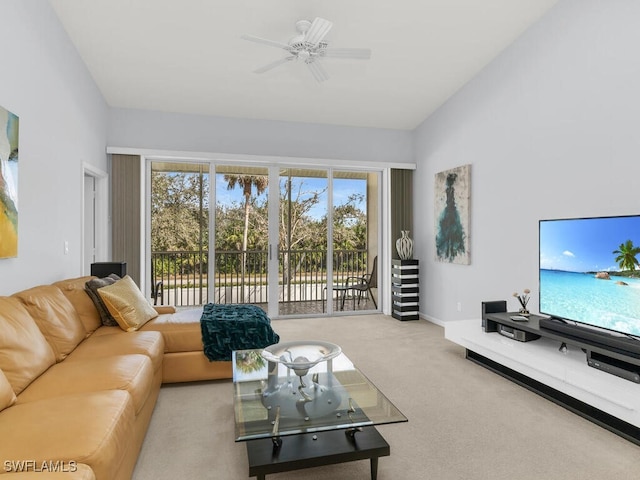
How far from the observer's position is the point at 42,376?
6.42 ft

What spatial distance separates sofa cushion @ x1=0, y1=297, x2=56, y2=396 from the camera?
70.2 inches

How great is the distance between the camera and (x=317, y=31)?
117 inches

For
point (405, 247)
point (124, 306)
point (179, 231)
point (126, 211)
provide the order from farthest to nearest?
point (405, 247)
point (179, 231)
point (126, 211)
point (124, 306)

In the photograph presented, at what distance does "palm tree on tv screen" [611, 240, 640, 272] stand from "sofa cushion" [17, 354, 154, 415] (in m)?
3.08

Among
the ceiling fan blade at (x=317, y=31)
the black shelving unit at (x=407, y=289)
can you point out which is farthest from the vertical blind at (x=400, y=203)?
the ceiling fan blade at (x=317, y=31)

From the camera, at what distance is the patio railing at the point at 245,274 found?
515cm

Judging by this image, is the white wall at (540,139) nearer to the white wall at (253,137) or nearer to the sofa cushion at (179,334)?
the white wall at (253,137)

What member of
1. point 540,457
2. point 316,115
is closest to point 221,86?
point 316,115

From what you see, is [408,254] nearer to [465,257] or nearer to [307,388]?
[465,257]

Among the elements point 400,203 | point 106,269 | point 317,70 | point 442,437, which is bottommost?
point 442,437

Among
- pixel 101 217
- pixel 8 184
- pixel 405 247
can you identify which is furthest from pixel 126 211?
pixel 405 247

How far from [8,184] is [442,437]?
310cm

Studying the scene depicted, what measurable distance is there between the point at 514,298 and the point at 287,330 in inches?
103

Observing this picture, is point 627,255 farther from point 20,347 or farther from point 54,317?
point 54,317
